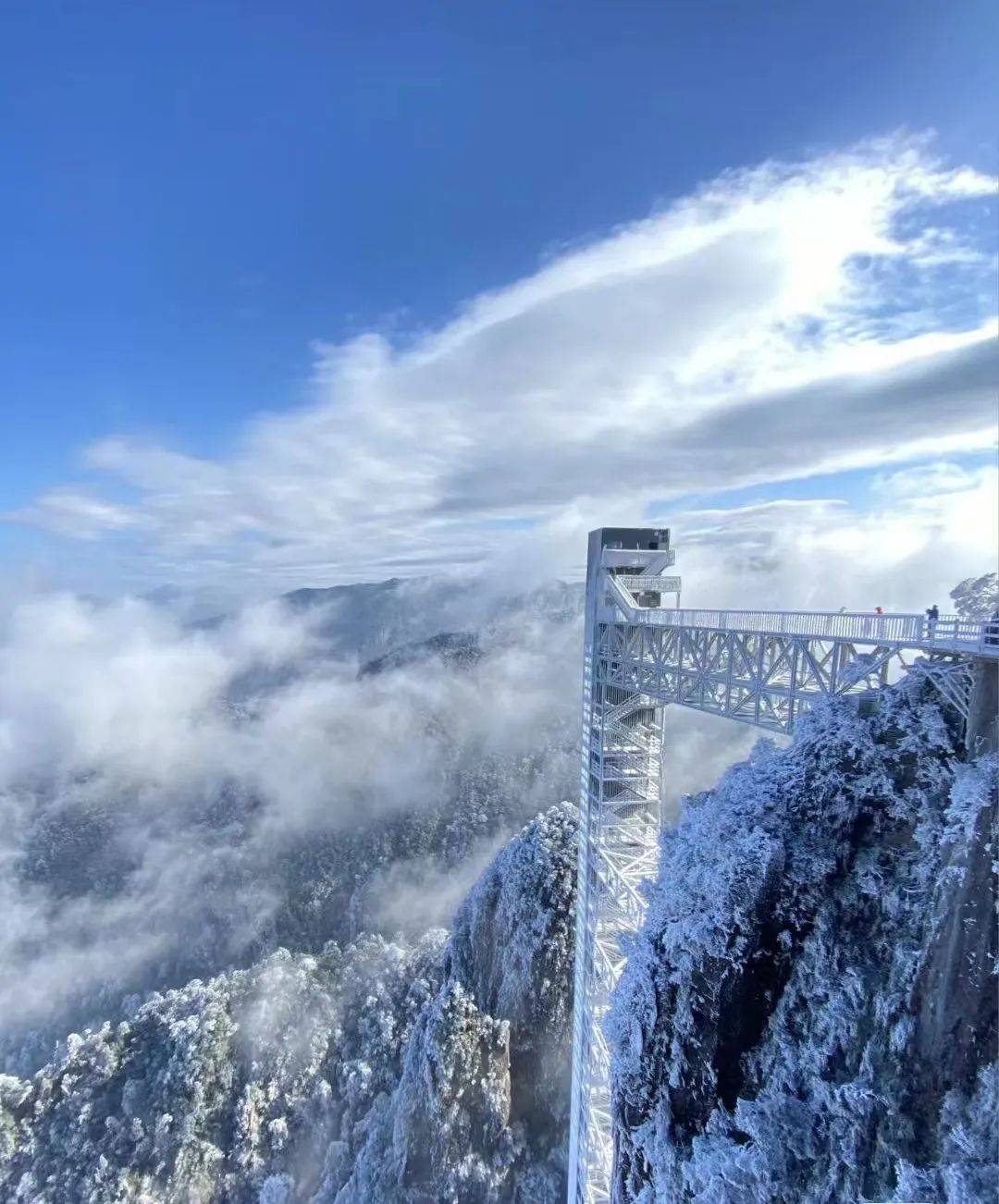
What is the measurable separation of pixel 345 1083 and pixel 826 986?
57.1 meters

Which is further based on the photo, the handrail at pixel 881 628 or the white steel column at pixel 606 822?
the white steel column at pixel 606 822

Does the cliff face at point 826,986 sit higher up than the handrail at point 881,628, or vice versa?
the handrail at point 881,628

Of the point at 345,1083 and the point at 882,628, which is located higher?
the point at 882,628

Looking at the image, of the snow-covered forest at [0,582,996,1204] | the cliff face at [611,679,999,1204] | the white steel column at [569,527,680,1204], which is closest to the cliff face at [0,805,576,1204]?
the snow-covered forest at [0,582,996,1204]

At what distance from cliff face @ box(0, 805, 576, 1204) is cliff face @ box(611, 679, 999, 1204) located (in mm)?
31039

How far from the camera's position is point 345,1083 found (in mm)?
51469

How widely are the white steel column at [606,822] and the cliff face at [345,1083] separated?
15.4 meters

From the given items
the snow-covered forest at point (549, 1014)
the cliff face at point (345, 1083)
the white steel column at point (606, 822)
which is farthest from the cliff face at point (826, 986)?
the cliff face at point (345, 1083)

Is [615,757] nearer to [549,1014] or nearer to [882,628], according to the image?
[882,628]

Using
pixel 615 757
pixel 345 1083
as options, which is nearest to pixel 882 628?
pixel 615 757

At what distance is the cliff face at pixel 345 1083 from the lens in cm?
3800

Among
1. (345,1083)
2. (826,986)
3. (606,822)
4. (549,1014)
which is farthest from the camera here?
(345,1083)

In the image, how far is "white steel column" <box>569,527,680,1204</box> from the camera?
25547 mm

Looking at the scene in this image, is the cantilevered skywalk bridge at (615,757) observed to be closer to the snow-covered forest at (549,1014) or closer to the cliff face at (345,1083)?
the snow-covered forest at (549,1014)
